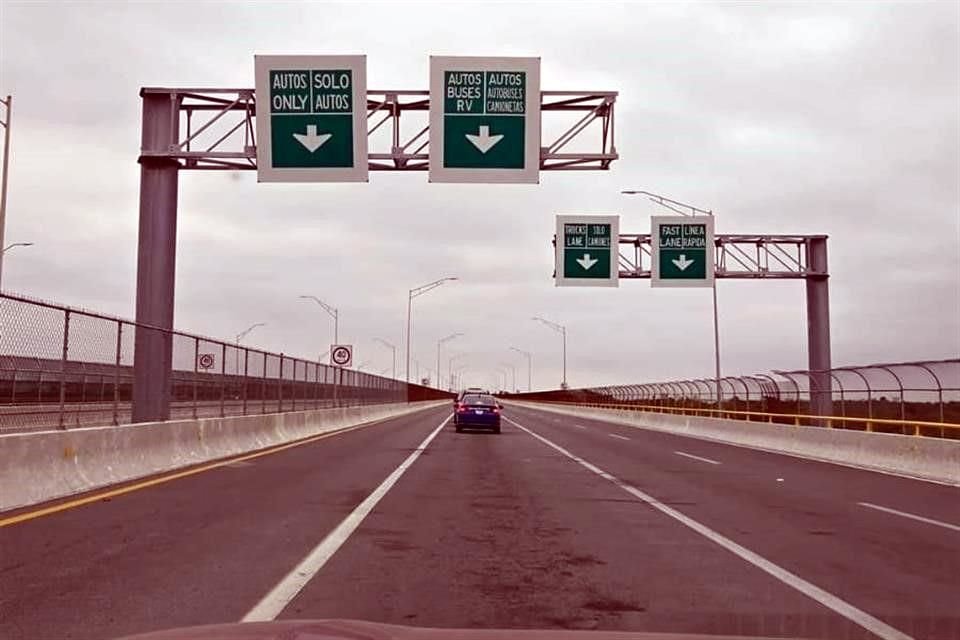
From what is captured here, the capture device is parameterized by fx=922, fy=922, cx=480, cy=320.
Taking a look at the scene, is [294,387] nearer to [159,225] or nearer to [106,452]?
[159,225]

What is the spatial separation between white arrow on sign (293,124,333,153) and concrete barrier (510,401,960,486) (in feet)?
45.2

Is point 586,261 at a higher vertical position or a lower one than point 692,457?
higher

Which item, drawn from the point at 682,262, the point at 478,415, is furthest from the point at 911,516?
the point at 682,262

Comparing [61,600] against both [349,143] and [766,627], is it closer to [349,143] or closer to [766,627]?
[766,627]

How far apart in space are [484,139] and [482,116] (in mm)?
484

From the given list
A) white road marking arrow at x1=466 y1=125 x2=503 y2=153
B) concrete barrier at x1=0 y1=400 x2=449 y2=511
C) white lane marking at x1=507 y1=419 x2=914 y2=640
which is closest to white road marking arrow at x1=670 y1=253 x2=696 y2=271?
white road marking arrow at x1=466 y1=125 x2=503 y2=153

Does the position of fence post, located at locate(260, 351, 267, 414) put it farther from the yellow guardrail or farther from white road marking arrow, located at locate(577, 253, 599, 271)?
the yellow guardrail

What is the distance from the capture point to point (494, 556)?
8.79m

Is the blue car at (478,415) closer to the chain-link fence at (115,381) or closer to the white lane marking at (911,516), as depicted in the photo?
the chain-link fence at (115,381)

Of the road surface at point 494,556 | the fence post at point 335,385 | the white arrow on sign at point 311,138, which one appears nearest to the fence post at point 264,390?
the white arrow on sign at point 311,138

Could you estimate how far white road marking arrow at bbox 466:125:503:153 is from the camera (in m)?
19.1

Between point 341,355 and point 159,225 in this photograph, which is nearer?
point 159,225

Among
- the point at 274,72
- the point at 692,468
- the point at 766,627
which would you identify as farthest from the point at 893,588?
the point at 274,72

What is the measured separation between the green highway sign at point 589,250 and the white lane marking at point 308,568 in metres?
24.1
